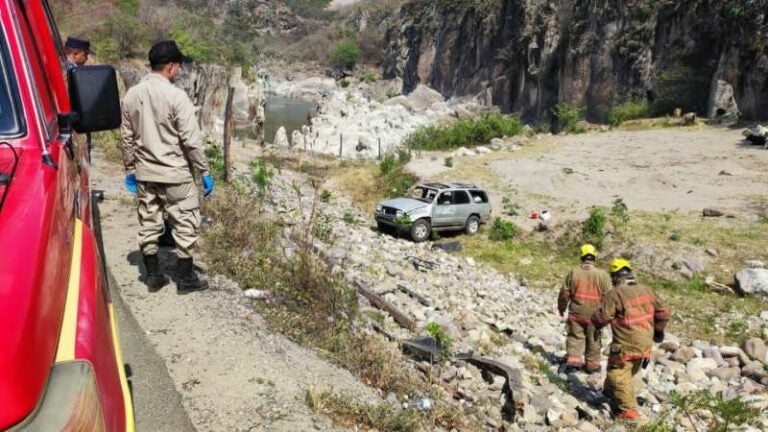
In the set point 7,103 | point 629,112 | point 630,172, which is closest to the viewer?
point 7,103

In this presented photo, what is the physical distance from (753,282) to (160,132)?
10425 mm

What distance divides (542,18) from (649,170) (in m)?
28.7

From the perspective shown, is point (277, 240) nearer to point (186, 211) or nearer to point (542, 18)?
point (186, 211)

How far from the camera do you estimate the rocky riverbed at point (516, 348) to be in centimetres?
573

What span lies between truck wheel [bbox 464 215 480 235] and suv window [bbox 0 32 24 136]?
13.2 metres

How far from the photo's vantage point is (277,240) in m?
6.73


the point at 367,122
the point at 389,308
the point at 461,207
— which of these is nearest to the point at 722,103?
the point at 461,207

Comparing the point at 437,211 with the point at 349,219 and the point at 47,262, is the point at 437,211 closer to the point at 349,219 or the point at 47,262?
the point at 349,219

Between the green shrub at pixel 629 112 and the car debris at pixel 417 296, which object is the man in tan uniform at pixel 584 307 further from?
the green shrub at pixel 629 112

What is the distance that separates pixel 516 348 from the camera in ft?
25.5

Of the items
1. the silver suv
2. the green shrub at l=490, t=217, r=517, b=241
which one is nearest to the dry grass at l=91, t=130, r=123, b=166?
the silver suv

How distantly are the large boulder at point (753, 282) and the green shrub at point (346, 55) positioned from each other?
95.8 m

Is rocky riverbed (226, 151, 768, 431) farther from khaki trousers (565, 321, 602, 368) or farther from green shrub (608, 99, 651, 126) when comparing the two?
green shrub (608, 99, 651, 126)

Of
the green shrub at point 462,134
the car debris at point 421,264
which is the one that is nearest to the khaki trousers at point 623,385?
the car debris at point 421,264
